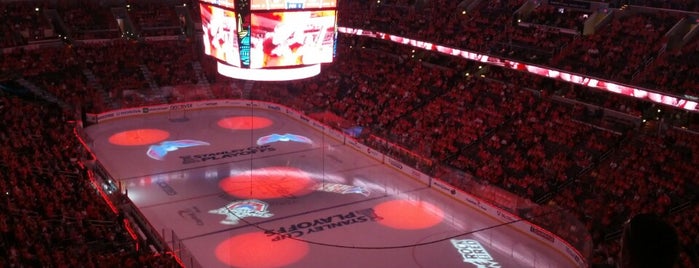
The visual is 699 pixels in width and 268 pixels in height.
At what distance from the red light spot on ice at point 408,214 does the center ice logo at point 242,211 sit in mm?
3843

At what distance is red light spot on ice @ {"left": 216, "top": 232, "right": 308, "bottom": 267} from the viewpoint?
56.5 ft

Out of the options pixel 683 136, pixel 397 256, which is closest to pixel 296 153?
pixel 397 256

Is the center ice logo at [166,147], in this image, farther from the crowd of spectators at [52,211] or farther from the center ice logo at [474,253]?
the center ice logo at [474,253]

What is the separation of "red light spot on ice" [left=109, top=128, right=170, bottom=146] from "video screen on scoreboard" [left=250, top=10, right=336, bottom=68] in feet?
34.4

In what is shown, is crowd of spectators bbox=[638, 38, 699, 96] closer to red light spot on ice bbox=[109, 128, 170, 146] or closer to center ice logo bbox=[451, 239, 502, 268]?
center ice logo bbox=[451, 239, 502, 268]

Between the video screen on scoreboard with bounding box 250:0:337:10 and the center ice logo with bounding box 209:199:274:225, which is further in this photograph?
the center ice logo with bounding box 209:199:274:225

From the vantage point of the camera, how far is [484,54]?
3005cm

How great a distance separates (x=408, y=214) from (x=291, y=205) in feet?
13.2

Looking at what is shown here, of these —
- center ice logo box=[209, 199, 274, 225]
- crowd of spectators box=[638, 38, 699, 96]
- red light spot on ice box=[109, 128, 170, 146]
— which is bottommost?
red light spot on ice box=[109, 128, 170, 146]

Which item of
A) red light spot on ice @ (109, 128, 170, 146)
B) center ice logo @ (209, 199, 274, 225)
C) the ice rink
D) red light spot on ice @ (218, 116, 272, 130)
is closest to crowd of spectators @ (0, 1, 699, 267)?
the ice rink

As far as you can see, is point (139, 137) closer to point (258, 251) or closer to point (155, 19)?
point (258, 251)

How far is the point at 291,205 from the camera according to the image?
847 inches

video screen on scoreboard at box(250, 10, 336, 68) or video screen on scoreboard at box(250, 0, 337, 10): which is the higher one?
video screen on scoreboard at box(250, 0, 337, 10)

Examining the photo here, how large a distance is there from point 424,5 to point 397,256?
81.4 feet
